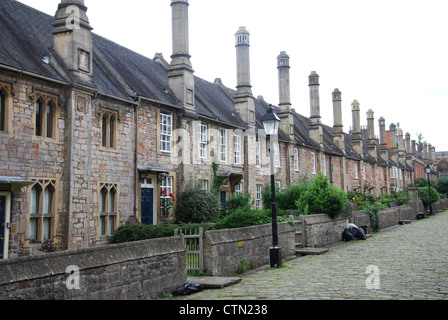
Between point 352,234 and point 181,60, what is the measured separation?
1182cm

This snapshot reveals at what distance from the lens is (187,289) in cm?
955

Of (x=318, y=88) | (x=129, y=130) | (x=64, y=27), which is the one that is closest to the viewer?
(x=64, y=27)

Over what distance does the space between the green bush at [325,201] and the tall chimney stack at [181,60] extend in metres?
6.77

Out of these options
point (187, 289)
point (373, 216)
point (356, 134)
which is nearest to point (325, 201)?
point (373, 216)

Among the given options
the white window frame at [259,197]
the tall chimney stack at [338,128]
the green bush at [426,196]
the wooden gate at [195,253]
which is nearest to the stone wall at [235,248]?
the wooden gate at [195,253]

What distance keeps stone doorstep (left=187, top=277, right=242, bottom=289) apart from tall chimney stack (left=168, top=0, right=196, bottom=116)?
39.0 ft

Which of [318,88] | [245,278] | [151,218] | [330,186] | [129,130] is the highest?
[318,88]

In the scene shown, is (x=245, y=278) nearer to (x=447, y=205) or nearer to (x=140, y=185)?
(x=140, y=185)

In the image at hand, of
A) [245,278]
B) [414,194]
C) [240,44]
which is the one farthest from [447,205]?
[245,278]

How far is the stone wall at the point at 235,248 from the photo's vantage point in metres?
11.4

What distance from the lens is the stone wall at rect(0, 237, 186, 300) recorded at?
20.7ft

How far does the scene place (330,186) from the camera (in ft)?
68.0

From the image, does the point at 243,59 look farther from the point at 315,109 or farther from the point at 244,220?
the point at 244,220
